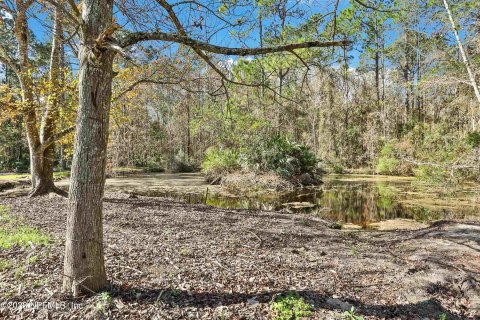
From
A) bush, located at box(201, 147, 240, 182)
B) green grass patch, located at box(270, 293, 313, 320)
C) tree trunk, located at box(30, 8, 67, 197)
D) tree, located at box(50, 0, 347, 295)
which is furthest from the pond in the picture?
tree, located at box(50, 0, 347, 295)

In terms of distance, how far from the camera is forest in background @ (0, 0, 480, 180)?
4.31 metres

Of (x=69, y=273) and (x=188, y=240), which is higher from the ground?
(x=69, y=273)

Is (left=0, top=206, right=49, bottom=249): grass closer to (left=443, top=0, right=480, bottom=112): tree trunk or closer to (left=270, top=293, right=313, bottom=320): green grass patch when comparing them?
(left=270, top=293, right=313, bottom=320): green grass patch

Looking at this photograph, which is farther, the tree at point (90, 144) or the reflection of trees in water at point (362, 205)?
the reflection of trees in water at point (362, 205)

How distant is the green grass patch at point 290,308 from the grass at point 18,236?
10.3 feet

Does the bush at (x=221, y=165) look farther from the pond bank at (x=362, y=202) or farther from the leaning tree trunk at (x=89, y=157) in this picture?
the leaning tree trunk at (x=89, y=157)

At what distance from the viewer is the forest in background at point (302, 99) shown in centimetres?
431

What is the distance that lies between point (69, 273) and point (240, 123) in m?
15.8

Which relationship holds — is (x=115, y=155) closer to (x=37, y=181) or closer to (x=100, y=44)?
(x=37, y=181)

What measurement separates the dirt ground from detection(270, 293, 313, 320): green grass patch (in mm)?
85

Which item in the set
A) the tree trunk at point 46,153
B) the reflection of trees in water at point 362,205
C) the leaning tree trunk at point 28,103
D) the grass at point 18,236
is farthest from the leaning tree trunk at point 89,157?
the reflection of trees in water at point 362,205

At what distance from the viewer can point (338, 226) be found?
7648mm

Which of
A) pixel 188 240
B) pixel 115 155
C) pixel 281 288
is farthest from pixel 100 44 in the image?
pixel 115 155

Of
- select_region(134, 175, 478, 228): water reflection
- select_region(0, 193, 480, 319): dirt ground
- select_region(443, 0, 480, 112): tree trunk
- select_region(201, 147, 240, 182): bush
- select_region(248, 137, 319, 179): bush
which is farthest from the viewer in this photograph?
select_region(201, 147, 240, 182): bush
